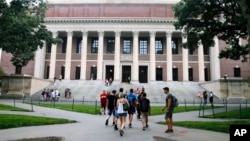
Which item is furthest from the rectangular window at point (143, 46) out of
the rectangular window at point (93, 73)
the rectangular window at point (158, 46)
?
the rectangular window at point (93, 73)

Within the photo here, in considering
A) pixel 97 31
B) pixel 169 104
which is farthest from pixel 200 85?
pixel 169 104

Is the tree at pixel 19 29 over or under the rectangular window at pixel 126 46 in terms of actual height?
under

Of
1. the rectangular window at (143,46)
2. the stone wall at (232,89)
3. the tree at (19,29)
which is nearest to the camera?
the tree at (19,29)

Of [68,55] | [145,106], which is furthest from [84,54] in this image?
[145,106]

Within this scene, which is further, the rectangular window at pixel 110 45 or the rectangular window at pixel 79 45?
the rectangular window at pixel 79 45

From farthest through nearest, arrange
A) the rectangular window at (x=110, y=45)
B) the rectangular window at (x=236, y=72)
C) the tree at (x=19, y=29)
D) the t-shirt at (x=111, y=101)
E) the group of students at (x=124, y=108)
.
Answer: the rectangular window at (x=110, y=45) < the rectangular window at (x=236, y=72) < the tree at (x=19, y=29) < the t-shirt at (x=111, y=101) < the group of students at (x=124, y=108)

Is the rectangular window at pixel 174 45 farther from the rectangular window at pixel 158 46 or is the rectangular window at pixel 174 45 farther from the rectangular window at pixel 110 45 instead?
the rectangular window at pixel 110 45

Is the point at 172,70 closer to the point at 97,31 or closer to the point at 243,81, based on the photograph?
the point at 97,31

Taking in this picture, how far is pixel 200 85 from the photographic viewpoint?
43.6m

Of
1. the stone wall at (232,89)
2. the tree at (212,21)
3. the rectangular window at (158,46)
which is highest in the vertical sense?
the rectangular window at (158,46)

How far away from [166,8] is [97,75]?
61.4 ft

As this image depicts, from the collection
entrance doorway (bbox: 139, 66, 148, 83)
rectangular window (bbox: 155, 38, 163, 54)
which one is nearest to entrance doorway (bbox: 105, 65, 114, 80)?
entrance doorway (bbox: 139, 66, 148, 83)

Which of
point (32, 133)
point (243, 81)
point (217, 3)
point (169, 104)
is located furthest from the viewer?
point (243, 81)

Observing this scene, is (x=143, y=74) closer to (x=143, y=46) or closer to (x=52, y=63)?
(x=143, y=46)
